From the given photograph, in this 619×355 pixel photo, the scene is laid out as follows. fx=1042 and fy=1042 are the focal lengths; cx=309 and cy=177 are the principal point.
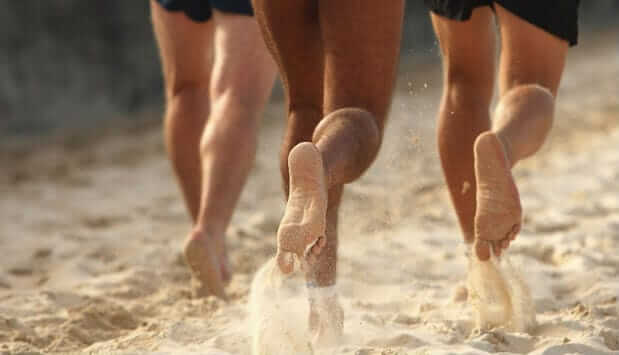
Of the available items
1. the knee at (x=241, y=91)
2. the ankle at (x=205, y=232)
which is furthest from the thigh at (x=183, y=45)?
the ankle at (x=205, y=232)

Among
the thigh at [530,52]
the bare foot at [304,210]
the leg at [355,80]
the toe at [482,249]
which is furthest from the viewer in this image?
the thigh at [530,52]

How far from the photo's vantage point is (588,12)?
451 inches

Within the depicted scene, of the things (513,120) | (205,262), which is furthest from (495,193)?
(205,262)

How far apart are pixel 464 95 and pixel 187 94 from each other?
1.06 metres

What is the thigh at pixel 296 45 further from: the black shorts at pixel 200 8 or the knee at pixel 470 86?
the black shorts at pixel 200 8

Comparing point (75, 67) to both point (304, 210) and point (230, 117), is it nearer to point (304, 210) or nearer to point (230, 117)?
point (230, 117)

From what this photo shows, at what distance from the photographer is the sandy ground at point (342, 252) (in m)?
2.52

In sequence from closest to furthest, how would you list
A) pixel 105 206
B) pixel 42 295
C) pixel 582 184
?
pixel 42 295 < pixel 582 184 < pixel 105 206

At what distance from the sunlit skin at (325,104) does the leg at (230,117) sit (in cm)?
80

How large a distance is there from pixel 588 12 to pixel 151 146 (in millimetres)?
6684

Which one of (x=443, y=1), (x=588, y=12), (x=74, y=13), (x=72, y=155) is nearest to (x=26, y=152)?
(x=72, y=155)

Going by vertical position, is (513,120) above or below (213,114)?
above

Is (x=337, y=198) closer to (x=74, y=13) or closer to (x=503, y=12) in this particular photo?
(x=503, y=12)

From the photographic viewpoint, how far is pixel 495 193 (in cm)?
230
